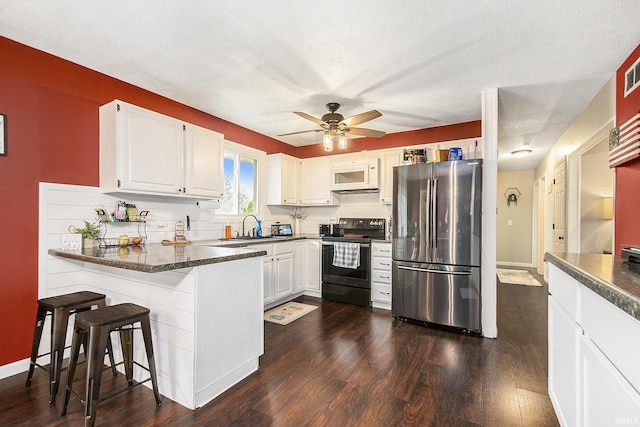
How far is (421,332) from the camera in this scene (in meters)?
3.16

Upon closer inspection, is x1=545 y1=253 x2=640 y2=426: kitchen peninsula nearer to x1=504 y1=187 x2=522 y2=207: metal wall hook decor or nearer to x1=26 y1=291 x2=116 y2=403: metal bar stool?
x1=26 y1=291 x2=116 y2=403: metal bar stool

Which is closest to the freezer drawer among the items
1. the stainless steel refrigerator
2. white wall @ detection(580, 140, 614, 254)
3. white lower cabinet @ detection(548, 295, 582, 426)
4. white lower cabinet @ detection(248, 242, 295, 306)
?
the stainless steel refrigerator

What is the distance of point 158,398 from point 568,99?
15.1ft

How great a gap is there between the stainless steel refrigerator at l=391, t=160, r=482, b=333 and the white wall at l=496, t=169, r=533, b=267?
524cm

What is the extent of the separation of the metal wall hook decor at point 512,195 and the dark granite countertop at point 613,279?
665 centimetres

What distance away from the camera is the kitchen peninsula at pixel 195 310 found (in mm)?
1849

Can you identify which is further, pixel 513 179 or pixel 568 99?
pixel 513 179

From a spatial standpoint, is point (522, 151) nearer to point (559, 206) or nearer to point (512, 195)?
point (559, 206)

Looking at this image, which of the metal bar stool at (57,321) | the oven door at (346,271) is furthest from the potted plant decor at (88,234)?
the oven door at (346,271)

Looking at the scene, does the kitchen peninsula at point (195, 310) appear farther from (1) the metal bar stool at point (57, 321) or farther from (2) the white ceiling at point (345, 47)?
(2) the white ceiling at point (345, 47)

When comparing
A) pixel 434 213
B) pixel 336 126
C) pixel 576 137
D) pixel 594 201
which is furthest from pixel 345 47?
pixel 594 201

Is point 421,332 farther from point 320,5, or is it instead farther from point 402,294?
point 320,5

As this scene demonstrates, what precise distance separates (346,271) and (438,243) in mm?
1349


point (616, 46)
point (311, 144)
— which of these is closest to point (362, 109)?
point (311, 144)
